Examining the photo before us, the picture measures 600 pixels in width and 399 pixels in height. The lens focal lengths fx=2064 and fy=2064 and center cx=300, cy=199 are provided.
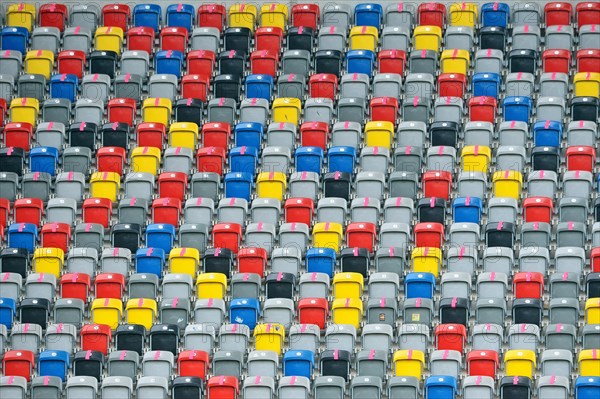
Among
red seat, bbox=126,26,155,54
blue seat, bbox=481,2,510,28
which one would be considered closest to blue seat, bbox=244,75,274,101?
red seat, bbox=126,26,155,54

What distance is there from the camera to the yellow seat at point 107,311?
37.6m

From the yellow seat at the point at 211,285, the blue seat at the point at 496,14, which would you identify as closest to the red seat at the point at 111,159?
the yellow seat at the point at 211,285

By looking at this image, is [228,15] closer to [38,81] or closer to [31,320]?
[38,81]

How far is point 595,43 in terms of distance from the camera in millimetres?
42438

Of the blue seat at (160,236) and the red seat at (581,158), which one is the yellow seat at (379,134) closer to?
the red seat at (581,158)

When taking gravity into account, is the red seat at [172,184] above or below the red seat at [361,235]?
above

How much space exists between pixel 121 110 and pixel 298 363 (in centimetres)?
805

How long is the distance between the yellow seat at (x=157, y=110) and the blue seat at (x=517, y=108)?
267 inches

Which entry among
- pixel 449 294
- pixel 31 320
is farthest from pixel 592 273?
pixel 31 320

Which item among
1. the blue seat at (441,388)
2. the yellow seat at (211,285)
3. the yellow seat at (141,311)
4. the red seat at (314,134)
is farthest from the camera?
the red seat at (314,134)

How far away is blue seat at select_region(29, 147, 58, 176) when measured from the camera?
4069cm

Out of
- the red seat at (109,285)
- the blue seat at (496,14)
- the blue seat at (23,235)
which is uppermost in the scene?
the blue seat at (496,14)

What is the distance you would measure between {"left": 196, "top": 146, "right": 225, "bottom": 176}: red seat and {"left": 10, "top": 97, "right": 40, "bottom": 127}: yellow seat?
372cm

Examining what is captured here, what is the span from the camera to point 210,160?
4059 cm
